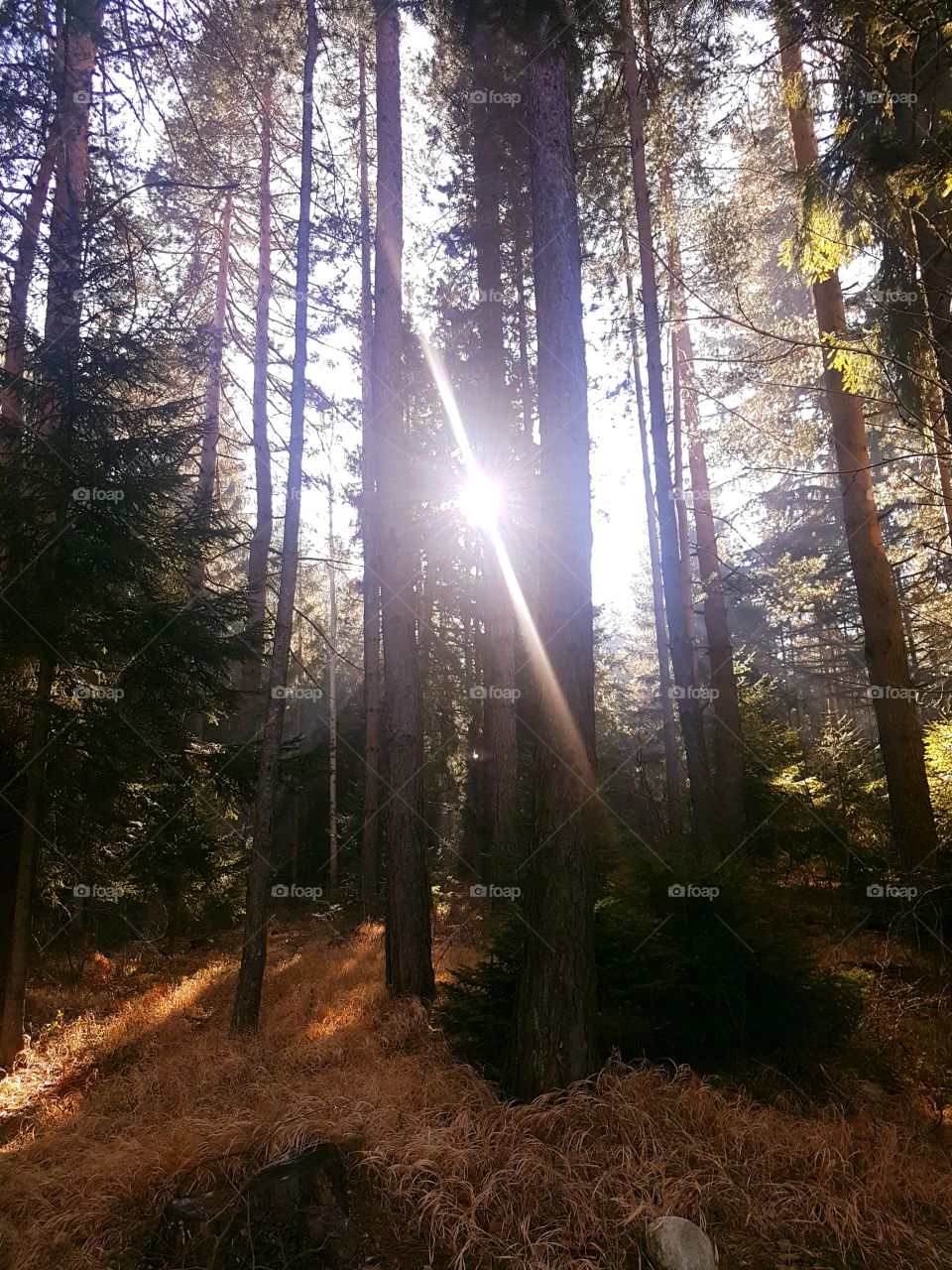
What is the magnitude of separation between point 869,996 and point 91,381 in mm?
9915

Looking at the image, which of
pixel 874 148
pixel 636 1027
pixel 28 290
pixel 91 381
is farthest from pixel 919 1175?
pixel 28 290

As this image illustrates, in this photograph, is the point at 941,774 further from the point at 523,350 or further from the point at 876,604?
the point at 523,350

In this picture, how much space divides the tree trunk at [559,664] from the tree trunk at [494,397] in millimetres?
7071

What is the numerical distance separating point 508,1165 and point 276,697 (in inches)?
210

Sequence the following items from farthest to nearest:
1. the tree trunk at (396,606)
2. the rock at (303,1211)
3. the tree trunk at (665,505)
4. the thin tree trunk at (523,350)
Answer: the thin tree trunk at (523,350)
the tree trunk at (665,505)
the tree trunk at (396,606)
the rock at (303,1211)

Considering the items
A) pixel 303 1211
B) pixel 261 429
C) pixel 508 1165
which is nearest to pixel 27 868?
pixel 303 1211

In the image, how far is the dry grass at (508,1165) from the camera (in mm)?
3494

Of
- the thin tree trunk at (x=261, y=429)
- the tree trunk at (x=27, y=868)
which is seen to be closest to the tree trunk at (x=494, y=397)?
the thin tree trunk at (x=261, y=429)

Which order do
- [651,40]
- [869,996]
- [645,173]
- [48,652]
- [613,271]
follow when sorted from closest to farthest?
1. [869,996]
2. [48,652]
3. [651,40]
4. [645,173]
5. [613,271]

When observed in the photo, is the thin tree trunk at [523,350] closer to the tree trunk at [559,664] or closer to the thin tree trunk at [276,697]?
the thin tree trunk at [276,697]

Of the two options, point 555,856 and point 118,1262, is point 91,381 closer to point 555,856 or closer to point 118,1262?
point 555,856

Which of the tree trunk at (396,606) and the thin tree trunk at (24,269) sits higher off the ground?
the thin tree trunk at (24,269)

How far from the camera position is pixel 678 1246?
3303 millimetres

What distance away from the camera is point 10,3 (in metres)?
8.62
